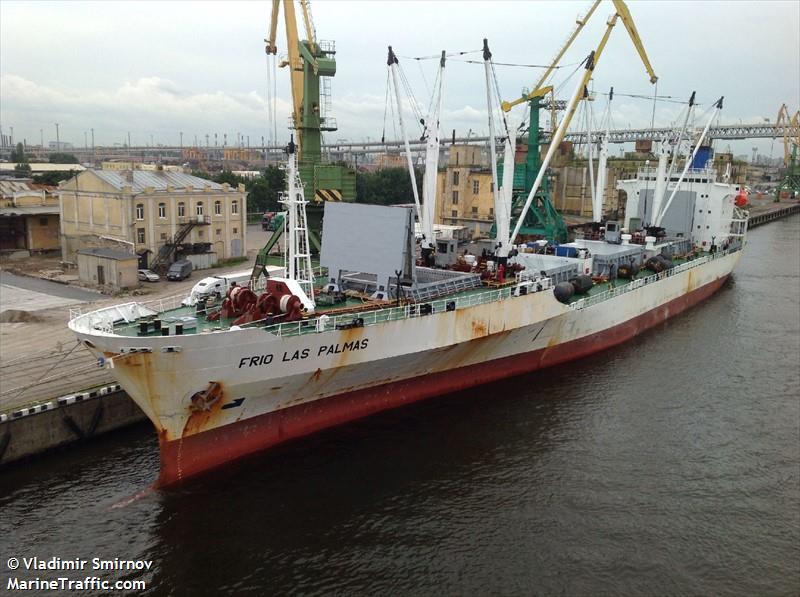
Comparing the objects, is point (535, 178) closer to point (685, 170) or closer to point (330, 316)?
point (685, 170)

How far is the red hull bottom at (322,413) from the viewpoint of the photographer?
1603 cm

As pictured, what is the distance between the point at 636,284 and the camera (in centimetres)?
2912

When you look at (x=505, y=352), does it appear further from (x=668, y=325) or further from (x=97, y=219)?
(x=97, y=219)

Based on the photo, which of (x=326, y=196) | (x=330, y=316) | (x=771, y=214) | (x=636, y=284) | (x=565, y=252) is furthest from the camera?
(x=771, y=214)

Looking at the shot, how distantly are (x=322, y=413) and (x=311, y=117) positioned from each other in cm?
1689

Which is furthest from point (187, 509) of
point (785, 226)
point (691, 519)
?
point (785, 226)

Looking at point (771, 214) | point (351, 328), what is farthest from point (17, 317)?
point (771, 214)

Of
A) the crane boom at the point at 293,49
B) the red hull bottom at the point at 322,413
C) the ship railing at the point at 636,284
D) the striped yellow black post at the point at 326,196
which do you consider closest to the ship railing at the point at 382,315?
the red hull bottom at the point at 322,413

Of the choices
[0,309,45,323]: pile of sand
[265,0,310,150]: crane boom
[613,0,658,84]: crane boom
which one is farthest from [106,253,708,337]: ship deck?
[613,0,658,84]: crane boom

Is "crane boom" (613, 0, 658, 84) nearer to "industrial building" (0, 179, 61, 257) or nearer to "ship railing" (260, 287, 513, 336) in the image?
"ship railing" (260, 287, 513, 336)

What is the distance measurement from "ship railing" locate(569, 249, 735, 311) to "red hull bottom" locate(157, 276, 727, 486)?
1.72 meters

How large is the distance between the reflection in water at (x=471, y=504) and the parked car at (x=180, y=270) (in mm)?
17911

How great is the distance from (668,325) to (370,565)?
81.0 ft

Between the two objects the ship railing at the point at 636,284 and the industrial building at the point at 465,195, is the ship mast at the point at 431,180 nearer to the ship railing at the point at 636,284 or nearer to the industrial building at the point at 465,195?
the ship railing at the point at 636,284
